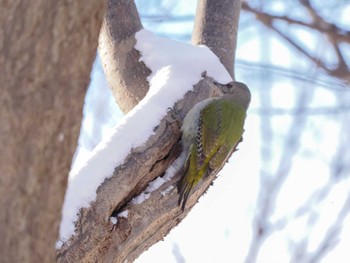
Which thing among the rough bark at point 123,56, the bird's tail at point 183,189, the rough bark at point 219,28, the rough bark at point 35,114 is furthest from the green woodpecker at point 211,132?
the rough bark at point 35,114

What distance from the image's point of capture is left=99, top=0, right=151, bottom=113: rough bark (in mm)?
4758

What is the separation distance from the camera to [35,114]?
1537 mm

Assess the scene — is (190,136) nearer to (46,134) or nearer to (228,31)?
(228,31)

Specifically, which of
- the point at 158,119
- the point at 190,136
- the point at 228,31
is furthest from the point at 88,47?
the point at 228,31

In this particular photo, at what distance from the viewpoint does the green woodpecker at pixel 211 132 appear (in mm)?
4332

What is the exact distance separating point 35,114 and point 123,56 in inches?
130

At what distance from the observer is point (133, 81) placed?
4.77 meters

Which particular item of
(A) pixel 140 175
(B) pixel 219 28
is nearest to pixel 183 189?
(A) pixel 140 175

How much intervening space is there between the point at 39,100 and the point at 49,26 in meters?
0.15

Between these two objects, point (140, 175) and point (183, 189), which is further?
point (183, 189)

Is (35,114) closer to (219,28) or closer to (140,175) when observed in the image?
(140,175)

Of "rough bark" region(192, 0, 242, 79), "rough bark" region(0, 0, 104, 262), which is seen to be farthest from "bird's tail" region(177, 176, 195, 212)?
"rough bark" region(0, 0, 104, 262)

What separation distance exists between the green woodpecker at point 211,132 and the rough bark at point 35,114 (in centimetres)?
251

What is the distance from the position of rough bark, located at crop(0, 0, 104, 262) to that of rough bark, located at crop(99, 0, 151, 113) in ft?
10.2
